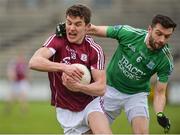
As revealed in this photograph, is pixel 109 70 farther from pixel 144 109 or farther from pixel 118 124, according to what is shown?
pixel 118 124

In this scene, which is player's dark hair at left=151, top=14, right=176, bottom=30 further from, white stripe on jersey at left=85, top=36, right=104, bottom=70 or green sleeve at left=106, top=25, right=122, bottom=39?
white stripe on jersey at left=85, top=36, right=104, bottom=70

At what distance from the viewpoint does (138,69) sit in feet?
32.4

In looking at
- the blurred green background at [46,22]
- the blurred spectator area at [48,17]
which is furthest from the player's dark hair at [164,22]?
the blurred spectator area at [48,17]

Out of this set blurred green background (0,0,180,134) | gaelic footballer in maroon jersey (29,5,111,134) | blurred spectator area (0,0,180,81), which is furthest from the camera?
blurred spectator area (0,0,180,81)

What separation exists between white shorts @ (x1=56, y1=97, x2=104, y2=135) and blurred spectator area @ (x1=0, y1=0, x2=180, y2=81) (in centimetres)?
2188

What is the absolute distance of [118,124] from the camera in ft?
60.1

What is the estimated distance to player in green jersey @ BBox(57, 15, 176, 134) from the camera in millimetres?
9492

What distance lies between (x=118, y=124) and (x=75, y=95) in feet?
31.4

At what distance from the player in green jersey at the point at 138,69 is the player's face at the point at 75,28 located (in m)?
0.99

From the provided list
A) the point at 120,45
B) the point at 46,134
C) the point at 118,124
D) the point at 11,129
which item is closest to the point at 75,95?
the point at 120,45

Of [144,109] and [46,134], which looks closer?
[144,109]

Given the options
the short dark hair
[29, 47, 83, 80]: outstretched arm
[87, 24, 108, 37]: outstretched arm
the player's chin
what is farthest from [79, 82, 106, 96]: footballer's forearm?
[87, 24, 108, 37]: outstretched arm

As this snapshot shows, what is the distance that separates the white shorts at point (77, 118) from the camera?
347 inches

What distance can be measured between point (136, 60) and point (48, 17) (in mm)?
23337
